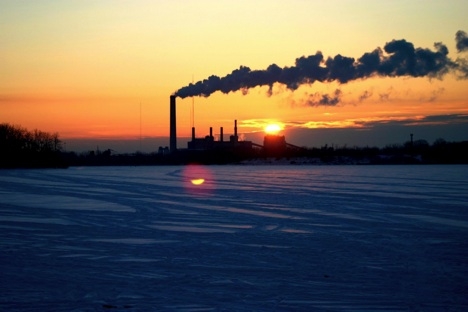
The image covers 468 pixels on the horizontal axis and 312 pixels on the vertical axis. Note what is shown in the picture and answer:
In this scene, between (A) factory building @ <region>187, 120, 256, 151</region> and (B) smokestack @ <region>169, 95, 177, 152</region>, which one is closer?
(B) smokestack @ <region>169, 95, 177, 152</region>

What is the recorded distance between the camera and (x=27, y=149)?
84188 mm

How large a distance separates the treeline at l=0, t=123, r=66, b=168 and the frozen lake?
6270 cm

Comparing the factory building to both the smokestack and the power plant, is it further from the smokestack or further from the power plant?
the smokestack

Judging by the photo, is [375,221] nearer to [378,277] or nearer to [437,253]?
[437,253]

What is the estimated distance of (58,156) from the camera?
3108 inches

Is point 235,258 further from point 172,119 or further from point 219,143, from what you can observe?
point 219,143

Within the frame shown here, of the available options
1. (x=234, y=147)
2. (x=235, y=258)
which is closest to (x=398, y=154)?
(x=234, y=147)

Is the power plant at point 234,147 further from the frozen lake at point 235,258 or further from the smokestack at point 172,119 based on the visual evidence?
the frozen lake at point 235,258

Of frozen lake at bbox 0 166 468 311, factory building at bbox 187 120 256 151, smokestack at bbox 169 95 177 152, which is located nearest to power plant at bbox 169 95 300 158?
factory building at bbox 187 120 256 151

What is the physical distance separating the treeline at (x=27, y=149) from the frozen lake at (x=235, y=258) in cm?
Result: 6270

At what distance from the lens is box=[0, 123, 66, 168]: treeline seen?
7600 centimetres

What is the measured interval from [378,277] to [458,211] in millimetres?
→ 8500

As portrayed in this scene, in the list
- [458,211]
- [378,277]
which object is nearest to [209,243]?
[378,277]

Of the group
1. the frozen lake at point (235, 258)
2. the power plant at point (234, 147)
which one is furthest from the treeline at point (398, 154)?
the frozen lake at point (235, 258)
